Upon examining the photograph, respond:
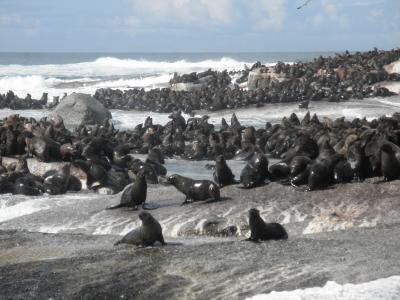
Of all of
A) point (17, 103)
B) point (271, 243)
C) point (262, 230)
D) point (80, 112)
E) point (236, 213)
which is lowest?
point (17, 103)

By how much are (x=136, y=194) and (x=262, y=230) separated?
9.70 feet

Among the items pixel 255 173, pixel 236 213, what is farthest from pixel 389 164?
pixel 236 213

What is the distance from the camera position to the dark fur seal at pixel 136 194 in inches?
397

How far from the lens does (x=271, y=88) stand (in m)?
32.1

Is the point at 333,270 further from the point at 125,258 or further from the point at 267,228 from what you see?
the point at 125,258

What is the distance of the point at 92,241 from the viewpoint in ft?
28.1

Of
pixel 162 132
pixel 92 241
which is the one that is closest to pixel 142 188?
pixel 92 241

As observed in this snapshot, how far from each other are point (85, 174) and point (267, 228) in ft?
19.7

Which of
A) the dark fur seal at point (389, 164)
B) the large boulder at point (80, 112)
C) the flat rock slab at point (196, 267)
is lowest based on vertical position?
the large boulder at point (80, 112)

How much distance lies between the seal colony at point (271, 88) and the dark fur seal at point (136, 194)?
19702mm

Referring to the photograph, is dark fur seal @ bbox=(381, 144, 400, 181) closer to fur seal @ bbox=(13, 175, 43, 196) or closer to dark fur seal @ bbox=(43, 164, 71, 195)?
dark fur seal @ bbox=(43, 164, 71, 195)

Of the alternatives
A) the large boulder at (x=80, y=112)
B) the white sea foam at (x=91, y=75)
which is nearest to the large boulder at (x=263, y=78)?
the large boulder at (x=80, y=112)

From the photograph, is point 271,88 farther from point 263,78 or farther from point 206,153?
point 206,153

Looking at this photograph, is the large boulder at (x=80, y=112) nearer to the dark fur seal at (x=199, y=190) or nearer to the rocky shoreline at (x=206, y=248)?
the rocky shoreline at (x=206, y=248)
